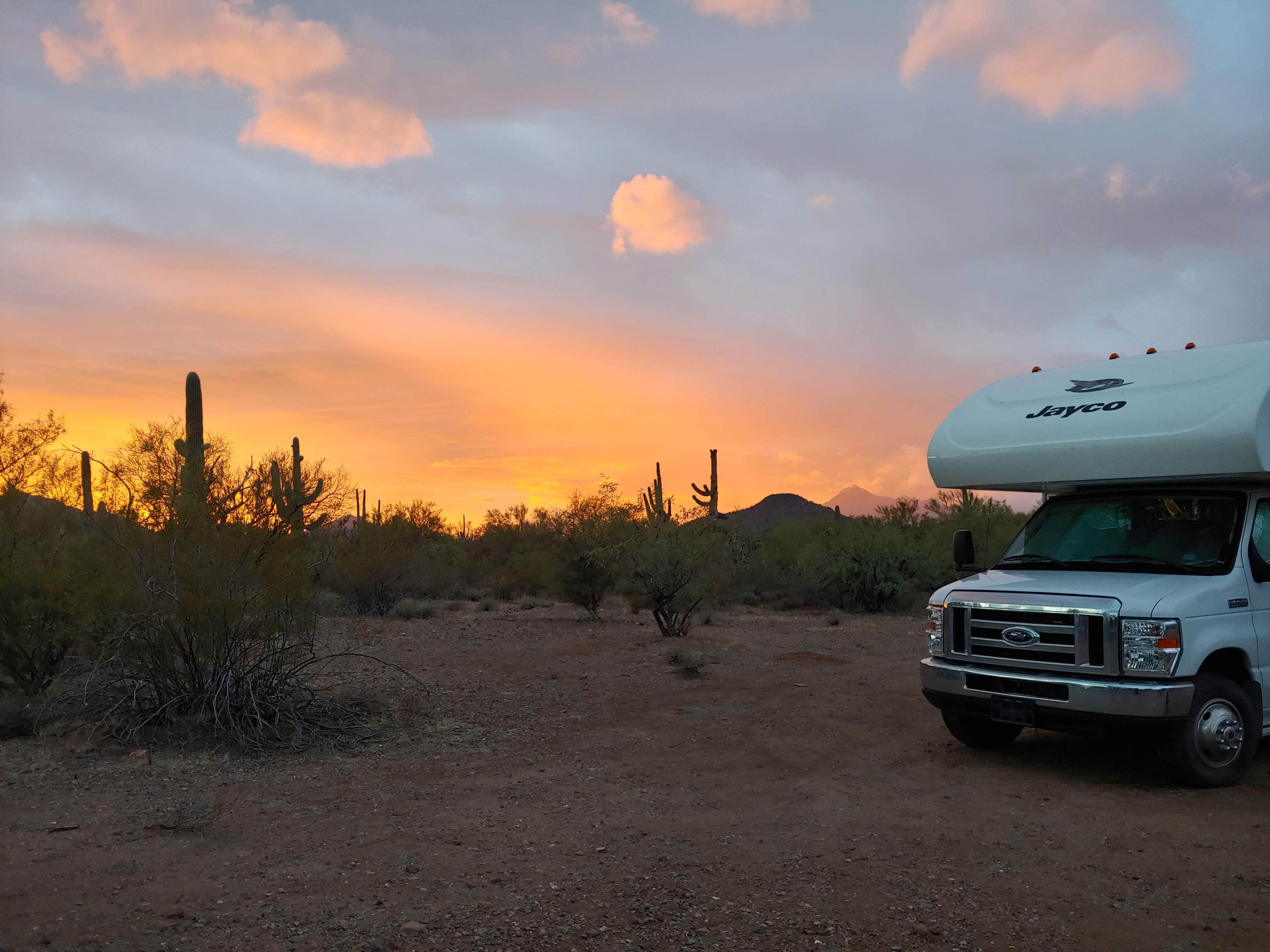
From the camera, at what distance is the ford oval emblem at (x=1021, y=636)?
25.0 feet

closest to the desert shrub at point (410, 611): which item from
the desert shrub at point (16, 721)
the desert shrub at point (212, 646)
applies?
the desert shrub at point (212, 646)

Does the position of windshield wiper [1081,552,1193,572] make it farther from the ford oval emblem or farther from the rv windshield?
the ford oval emblem

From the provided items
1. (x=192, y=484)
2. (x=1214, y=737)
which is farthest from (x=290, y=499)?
(x=1214, y=737)

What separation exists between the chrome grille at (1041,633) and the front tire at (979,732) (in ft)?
2.75

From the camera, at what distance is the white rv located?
7.15 meters

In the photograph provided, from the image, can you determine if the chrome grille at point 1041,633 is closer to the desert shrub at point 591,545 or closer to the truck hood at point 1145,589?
the truck hood at point 1145,589

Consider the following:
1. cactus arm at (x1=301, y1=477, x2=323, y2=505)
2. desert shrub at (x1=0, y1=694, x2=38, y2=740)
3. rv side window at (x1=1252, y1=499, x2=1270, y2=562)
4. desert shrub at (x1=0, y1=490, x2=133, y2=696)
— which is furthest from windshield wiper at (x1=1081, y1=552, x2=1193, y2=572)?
desert shrub at (x1=0, y1=694, x2=38, y2=740)

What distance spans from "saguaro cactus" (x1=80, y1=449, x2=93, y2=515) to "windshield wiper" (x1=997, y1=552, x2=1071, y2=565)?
9070mm

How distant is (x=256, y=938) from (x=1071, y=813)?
5.13 meters

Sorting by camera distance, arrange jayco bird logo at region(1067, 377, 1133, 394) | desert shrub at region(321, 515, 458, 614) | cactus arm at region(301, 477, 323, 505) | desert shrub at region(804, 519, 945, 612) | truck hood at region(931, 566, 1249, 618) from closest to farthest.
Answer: truck hood at region(931, 566, 1249, 618)
jayco bird logo at region(1067, 377, 1133, 394)
cactus arm at region(301, 477, 323, 505)
desert shrub at region(321, 515, 458, 614)
desert shrub at region(804, 519, 945, 612)

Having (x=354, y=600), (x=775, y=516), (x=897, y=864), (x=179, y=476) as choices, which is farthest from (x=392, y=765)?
(x=775, y=516)

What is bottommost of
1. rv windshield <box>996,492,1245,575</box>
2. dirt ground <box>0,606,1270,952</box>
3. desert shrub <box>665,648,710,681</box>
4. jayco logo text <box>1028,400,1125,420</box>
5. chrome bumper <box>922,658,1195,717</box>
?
dirt ground <box>0,606,1270,952</box>

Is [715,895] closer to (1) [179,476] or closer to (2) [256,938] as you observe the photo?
(2) [256,938]

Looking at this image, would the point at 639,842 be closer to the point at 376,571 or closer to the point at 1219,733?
the point at 1219,733
